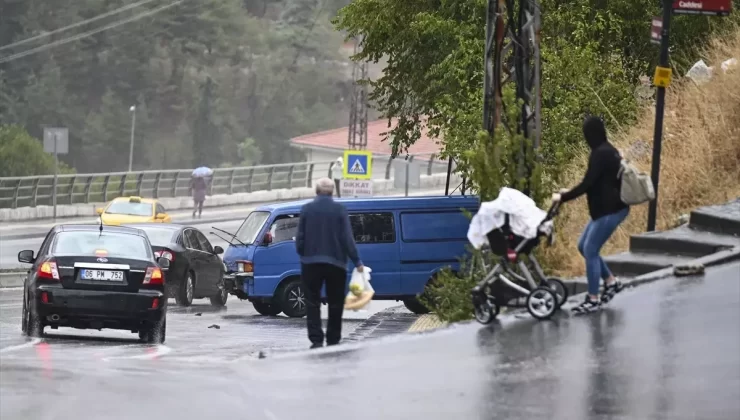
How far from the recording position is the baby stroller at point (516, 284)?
1206 centimetres

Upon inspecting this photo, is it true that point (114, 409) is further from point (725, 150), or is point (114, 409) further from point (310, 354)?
point (725, 150)

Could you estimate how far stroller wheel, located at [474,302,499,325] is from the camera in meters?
12.2

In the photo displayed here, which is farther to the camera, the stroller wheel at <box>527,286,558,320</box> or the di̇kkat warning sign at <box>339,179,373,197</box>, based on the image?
the di̇kkat warning sign at <box>339,179,373,197</box>

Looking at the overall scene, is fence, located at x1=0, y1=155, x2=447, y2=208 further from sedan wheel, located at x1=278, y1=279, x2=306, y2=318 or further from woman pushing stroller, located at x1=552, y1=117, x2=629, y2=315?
woman pushing stroller, located at x1=552, y1=117, x2=629, y2=315

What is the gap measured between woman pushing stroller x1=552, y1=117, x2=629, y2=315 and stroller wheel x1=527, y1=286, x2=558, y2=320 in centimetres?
26

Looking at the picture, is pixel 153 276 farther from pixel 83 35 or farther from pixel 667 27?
pixel 83 35

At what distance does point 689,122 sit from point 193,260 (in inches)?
454

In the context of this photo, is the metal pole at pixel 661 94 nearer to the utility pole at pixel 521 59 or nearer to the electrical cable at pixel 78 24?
the utility pole at pixel 521 59

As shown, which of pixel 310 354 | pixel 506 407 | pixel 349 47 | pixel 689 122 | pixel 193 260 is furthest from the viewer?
pixel 349 47

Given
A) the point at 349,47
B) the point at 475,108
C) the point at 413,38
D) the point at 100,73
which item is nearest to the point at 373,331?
the point at 475,108

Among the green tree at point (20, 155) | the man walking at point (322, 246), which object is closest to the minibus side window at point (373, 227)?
the man walking at point (322, 246)

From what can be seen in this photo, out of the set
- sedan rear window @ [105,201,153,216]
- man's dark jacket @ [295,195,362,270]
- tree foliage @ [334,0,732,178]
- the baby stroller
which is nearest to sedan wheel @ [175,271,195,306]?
tree foliage @ [334,0,732,178]

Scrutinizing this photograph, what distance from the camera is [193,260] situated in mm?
27172

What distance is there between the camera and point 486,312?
12.2 meters
